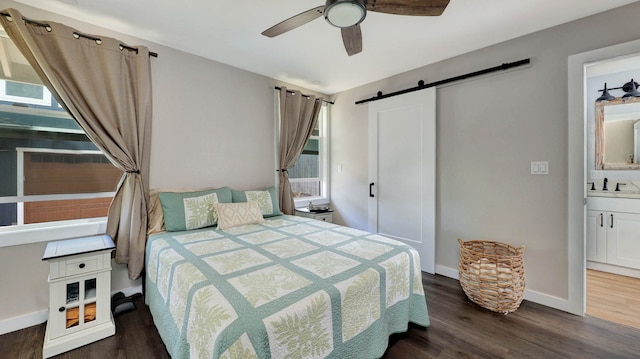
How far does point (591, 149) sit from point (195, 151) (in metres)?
4.88

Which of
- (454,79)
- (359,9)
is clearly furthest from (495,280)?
(359,9)

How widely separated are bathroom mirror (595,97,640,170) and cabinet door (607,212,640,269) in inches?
25.4

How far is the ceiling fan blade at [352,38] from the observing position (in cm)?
175

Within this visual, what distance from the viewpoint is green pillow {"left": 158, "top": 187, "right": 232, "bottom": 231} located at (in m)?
2.31

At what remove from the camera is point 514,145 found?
240 centimetres

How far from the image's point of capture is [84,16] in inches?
81.9

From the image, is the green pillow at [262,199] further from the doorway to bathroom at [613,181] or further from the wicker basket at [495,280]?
the doorway to bathroom at [613,181]

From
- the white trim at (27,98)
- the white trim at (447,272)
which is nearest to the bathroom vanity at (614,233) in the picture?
the white trim at (447,272)

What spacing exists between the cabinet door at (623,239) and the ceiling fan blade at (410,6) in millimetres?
3317

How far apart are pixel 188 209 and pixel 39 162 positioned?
1.18 metres

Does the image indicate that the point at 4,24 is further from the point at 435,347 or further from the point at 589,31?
the point at 589,31

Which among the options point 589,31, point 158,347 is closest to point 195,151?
point 158,347

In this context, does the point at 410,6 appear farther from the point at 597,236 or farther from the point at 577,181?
the point at 597,236

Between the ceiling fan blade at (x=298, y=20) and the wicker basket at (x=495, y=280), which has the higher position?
the ceiling fan blade at (x=298, y=20)
